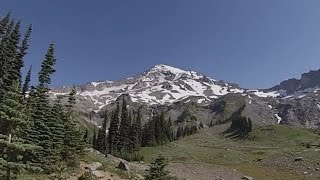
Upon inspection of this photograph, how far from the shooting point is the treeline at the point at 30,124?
2984cm

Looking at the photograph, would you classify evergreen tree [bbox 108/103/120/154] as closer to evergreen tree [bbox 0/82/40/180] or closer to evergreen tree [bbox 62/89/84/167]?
evergreen tree [bbox 62/89/84/167]

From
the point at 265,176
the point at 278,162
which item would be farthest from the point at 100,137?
the point at 265,176

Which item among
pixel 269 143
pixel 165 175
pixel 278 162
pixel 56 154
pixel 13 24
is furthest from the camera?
pixel 269 143

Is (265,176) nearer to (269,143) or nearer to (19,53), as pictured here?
(19,53)

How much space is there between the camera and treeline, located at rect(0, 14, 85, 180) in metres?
29.8

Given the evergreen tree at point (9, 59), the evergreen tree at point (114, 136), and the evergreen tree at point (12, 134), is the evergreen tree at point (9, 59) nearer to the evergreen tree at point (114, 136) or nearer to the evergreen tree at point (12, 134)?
the evergreen tree at point (12, 134)

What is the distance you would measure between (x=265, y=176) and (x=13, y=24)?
185 ft

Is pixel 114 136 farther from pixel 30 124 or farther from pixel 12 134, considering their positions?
pixel 12 134

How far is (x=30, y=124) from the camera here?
41.9m

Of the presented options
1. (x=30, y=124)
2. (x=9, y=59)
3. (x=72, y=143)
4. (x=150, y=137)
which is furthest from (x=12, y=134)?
(x=150, y=137)

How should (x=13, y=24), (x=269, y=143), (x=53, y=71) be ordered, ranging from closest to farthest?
(x=53, y=71) < (x=13, y=24) < (x=269, y=143)

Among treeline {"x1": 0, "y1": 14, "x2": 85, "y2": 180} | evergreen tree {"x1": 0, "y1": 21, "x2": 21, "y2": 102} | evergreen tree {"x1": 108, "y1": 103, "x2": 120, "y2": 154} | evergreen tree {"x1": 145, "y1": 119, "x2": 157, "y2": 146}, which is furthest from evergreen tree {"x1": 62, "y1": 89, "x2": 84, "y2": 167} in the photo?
evergreen tree {"x1": 145, "y1": 119, "x2": 157, "y2": 146}

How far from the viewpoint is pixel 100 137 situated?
445 feet

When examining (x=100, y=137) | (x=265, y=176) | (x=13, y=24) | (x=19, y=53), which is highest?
(x=13, y=24)
